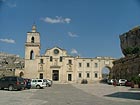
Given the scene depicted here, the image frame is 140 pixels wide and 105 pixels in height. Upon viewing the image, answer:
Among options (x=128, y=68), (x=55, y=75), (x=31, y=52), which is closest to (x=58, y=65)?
(x=55, y=75)

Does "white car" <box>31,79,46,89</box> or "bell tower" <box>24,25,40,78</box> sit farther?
"bell tower" <box>24,25,40,78</box>

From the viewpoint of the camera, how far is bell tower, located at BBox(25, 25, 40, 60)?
78500mm

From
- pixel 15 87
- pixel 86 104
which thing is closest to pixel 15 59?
pixel 15 87

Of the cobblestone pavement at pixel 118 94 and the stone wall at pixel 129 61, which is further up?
the stone wall at pixel 129 61

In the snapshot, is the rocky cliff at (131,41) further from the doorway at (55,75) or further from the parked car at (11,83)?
the parked car at (11,83)

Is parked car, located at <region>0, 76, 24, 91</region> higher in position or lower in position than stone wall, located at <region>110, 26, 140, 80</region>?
lower

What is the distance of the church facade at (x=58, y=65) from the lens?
79188 millimetres

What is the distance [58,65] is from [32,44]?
10106 millimetres

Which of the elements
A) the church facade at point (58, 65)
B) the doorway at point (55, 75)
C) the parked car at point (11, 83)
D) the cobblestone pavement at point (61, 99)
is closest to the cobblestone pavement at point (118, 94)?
the cobblestone pavement at point (61, 99)

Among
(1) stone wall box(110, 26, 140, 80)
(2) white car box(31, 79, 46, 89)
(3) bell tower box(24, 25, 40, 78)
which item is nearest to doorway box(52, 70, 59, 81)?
(3) bell tower box(24, 25, 40, 78)

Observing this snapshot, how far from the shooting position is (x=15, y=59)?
11219 centimetres

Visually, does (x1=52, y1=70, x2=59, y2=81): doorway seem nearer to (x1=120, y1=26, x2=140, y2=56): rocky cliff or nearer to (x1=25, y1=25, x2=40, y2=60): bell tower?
(x1=25, y1=25, x2=40, y2=60): bell tower

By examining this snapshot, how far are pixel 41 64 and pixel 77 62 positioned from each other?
36.3 ft

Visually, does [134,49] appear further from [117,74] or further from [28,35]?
[28,35]
